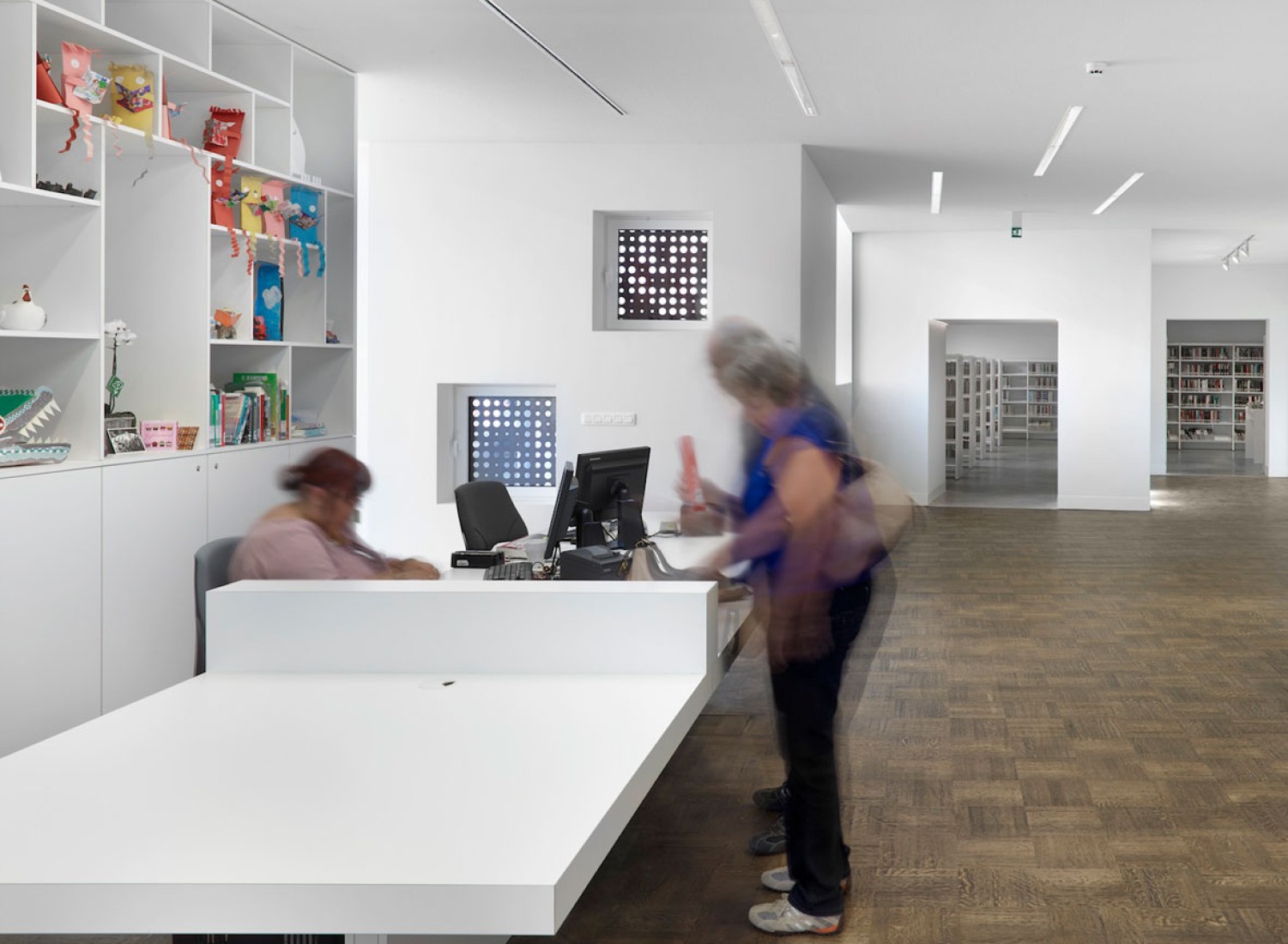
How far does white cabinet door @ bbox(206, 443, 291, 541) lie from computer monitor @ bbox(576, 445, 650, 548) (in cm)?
182

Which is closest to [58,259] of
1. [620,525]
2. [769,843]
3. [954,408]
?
[620,525]

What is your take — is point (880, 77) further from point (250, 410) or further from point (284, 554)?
point (284, 554)

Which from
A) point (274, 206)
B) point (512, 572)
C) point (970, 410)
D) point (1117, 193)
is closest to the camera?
point (512, 572)

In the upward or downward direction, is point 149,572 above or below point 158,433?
below

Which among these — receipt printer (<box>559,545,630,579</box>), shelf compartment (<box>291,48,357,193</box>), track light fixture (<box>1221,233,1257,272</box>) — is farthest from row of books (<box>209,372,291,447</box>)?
track light fixture (<box>1221,233,1257,272</box>)

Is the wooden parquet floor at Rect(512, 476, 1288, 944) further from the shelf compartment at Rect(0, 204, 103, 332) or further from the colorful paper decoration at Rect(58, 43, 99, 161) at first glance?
the colorful paper decoration at Rect(58, 43, 99, 161)

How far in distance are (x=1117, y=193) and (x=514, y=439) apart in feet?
20.6

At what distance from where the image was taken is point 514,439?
9.84m

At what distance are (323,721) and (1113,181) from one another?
1018cm

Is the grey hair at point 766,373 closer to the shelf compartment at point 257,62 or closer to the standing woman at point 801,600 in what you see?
the standing woman at point 801,600

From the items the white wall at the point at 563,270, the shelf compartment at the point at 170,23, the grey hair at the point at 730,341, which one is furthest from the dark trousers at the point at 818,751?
the white wall at the point at 563,270

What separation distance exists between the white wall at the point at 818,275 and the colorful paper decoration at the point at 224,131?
4295 millimetres

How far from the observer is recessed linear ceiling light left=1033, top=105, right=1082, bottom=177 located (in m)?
8.35

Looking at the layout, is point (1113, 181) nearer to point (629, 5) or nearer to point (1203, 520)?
point (1203, 520)
